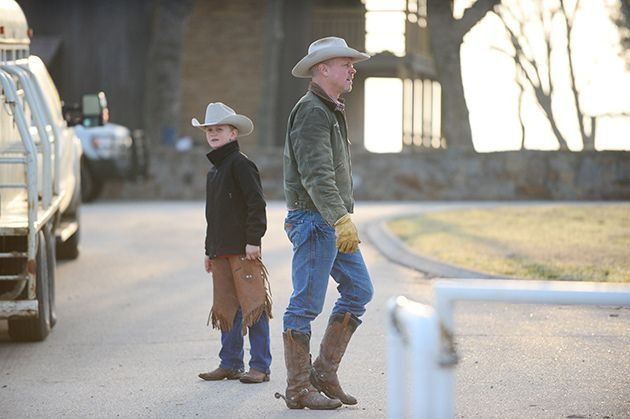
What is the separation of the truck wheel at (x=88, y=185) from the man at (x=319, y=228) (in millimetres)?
19454

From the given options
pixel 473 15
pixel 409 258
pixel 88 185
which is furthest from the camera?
pixel 473 15

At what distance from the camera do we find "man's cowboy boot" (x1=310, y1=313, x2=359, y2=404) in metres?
8.10

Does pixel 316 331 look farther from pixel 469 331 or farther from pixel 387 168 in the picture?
pixel 387 168

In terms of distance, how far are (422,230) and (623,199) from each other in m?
10.4

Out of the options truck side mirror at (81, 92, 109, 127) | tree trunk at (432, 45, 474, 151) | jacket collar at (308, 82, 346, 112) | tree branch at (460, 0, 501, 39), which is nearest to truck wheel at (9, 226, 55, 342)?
jacket collar at (308, 82, 346, 112)

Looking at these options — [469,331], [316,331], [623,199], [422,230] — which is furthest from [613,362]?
[623,199]

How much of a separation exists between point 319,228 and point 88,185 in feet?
65.8

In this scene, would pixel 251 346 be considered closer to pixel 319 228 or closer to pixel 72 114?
pixel 319 228

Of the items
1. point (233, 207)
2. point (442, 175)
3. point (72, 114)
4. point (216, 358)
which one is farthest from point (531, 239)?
point (442, 175)

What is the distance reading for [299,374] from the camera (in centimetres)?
802

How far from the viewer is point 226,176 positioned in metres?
8.91

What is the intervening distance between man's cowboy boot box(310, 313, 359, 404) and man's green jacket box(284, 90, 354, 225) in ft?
2.00

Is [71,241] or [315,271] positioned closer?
[315,271]

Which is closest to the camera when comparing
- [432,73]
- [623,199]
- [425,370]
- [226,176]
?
[425,370]
